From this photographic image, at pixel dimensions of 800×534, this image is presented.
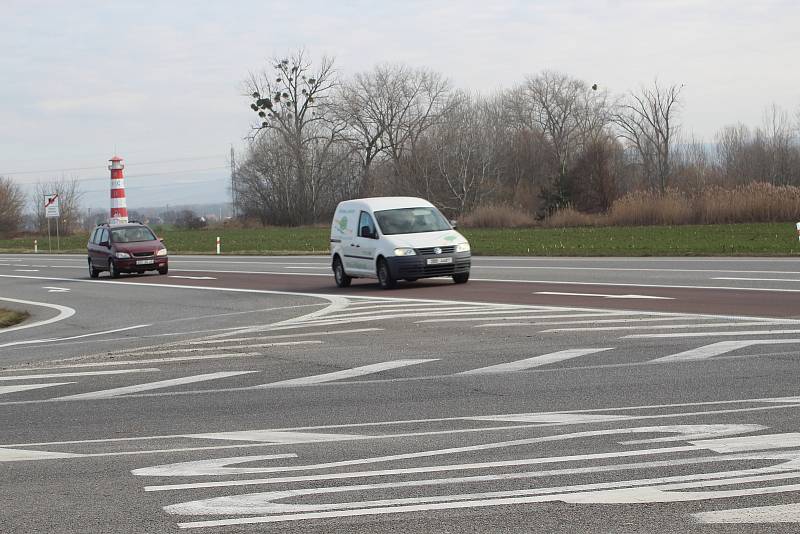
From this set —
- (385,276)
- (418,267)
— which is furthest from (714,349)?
(385,276)

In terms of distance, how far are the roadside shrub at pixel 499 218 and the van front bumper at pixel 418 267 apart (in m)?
37.1

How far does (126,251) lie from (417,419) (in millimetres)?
27172

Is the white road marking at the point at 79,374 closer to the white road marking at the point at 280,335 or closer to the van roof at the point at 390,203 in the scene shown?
the white road marking at the point at 280,335

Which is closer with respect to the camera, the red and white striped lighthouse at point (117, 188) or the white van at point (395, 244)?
the white van at point (395, 244)

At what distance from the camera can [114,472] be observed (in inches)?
282

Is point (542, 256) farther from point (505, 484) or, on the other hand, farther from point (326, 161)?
point (326, 161)

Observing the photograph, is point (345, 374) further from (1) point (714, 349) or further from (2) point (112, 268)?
(2) point (112, 268)

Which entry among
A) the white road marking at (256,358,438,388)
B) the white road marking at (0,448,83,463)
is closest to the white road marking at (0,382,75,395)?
the white road marking at (256,358,438,388)

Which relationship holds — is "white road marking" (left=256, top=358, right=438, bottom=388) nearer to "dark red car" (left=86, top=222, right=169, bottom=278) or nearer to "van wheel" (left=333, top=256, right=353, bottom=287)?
"van wheel" (left=333, top=256, right=353, bottom=287)

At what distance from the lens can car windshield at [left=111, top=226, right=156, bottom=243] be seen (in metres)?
35.6

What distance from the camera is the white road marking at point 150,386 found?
10688 mm

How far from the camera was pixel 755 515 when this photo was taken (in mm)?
5574

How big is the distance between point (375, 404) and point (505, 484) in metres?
3.26

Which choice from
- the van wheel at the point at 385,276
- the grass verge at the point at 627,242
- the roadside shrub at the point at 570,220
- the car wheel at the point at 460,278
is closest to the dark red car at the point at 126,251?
the grass verge at the point at 627,242
